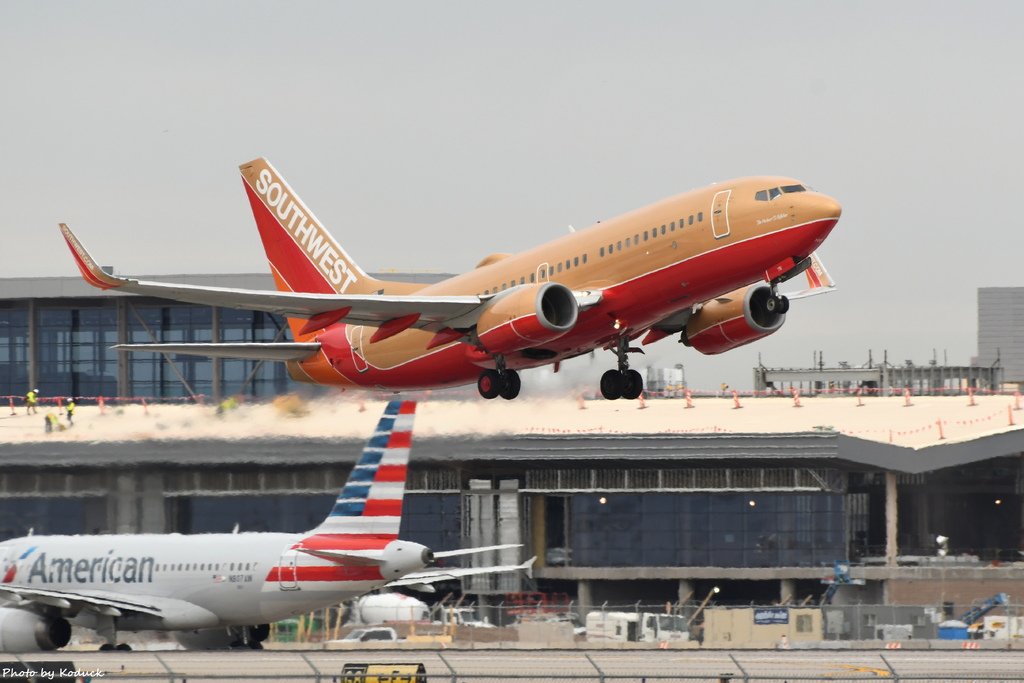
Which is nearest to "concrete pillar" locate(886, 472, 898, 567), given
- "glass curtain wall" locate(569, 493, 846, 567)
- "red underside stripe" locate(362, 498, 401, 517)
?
"glass curtain wall" locate(569, 493, 846, 567)

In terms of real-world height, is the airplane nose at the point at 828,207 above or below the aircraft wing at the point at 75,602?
above

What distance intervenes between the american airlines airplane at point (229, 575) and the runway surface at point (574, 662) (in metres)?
2.17

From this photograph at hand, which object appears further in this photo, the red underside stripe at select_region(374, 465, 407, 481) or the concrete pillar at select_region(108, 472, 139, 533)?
the concrete pillar at select_region(108, 472, 139, 533)

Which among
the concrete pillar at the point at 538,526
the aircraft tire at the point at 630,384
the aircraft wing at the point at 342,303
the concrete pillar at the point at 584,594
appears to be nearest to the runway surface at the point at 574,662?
the aircraft tire at the point at 630,384

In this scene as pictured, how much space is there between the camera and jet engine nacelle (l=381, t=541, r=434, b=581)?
5619 centimetres

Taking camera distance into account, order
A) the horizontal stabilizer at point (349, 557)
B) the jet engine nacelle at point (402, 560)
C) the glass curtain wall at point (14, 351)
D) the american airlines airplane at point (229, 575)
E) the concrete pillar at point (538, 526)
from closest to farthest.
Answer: the horizontal stabilizer at point (349, 557) < the jet engine nacelle at point (402, 560) < the american airlines airplane at point (229, 575) < the concrete pillar at point (538, 526) < the glass curtain wall at point (14, 351)

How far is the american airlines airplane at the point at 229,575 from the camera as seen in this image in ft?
185

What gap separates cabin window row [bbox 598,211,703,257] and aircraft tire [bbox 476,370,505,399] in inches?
209

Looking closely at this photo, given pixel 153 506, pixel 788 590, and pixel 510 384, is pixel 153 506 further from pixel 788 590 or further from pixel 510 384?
pixel 510 384

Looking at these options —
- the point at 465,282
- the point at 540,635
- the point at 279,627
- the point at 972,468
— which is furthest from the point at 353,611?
the point at 972,468

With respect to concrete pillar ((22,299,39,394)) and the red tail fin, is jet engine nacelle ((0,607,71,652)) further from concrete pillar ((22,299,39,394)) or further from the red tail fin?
concrete pillar ((22,299,39,394))

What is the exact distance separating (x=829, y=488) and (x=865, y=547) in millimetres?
3631

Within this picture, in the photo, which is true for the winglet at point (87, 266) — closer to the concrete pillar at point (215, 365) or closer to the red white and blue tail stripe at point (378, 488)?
the red white and blue tail stripe at point (378, 488)

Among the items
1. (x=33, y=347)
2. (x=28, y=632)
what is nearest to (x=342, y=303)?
(x=28, y=632)
